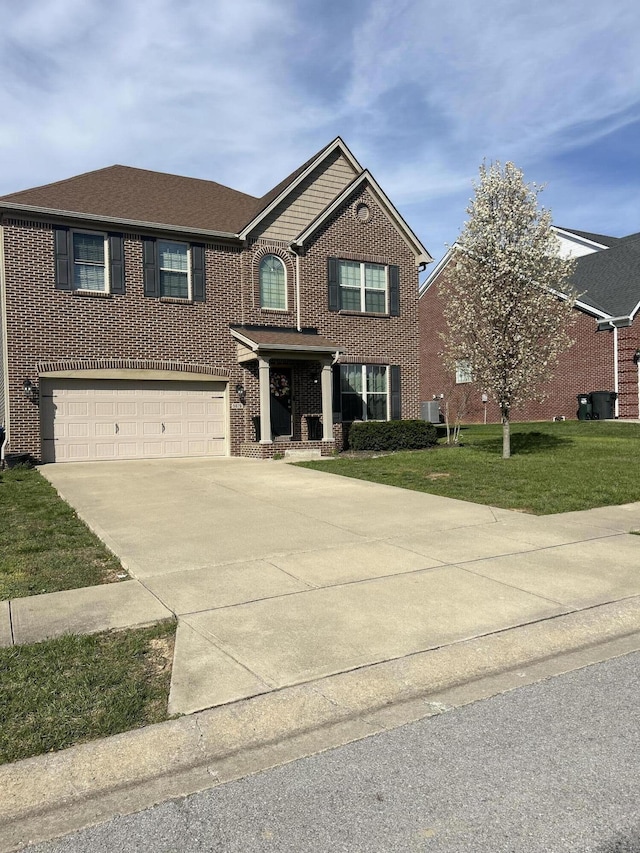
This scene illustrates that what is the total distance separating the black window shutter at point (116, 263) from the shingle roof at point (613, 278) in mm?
18245

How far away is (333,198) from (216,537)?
15.7 m

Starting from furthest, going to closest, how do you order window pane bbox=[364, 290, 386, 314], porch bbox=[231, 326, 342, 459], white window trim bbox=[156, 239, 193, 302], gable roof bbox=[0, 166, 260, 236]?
1. window pane bbox=[364, 290, 386, 314]
2. white window trim bbox=[156, 239, 193, 302]
3. porch bbox=[231, 326, 342, 459]
4. gable roof bbox=[0, 166, 260, 236]

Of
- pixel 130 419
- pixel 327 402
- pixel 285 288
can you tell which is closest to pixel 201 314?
pixel 285 288

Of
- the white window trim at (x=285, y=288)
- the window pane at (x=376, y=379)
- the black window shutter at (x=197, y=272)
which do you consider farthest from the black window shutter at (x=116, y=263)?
A: the window pane at (x=376, y=379)

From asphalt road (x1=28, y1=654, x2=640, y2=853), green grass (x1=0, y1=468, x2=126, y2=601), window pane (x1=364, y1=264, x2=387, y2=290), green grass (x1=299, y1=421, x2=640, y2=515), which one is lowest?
asphalt road (x1=28, y1=654, x2=640, y2=853)

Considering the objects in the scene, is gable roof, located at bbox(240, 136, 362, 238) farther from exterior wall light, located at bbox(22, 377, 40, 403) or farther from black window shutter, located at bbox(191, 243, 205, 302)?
exterior wall light, located at bbox(22, 377, 40, 403)

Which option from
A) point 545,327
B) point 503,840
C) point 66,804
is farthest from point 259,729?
point 545,327

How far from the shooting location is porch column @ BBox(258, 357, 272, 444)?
17.2 m

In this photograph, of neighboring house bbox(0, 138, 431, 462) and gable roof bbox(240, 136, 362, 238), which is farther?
gable roof bbox(240, 136, 362, 238)

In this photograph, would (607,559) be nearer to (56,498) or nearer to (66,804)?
(66,804)

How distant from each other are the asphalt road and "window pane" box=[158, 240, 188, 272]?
54.2ft

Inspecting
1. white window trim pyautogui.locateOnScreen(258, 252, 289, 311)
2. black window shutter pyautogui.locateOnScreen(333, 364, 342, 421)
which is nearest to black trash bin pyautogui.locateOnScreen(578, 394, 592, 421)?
black window shutter pyautogui.locateOnScreen(333, 364, 342, 421)

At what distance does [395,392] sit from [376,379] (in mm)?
776

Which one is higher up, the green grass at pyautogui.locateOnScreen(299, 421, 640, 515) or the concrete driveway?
the green grass at pyautogui.locateOnScreen(299, 421, 640, 515)
